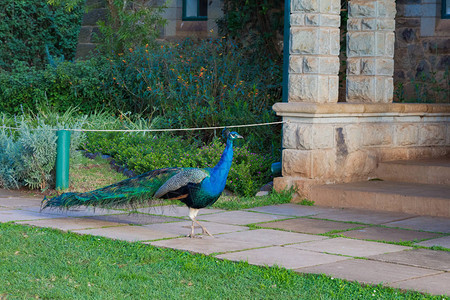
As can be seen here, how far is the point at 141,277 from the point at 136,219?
246 cm

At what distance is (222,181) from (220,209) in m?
1.95

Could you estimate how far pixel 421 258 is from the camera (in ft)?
18.7

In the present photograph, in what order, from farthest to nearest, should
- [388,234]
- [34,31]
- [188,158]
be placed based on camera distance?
[34,31]
[188,158]
[388,234]

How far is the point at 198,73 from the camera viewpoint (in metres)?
12.7

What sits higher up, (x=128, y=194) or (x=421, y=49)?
(x=421, y=49)

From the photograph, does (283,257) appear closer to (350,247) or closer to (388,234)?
(350,247)

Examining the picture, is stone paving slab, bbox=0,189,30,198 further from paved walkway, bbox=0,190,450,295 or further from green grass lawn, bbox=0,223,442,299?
green grass lawn, bbox=0,223,442,299

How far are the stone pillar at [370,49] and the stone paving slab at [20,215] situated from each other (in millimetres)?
4443

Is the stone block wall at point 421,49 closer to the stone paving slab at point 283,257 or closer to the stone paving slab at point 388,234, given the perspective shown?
the stone paving slab at point 388,234

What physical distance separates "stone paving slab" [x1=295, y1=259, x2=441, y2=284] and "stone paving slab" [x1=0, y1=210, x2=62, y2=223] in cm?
320

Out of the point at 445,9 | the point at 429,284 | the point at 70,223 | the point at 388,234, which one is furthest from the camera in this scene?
the point at 445,9

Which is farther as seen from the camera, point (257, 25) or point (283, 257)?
point (257, 25)

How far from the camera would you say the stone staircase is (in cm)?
793

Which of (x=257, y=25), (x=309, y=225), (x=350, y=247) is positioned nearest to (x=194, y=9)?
(x=257, y=25)
